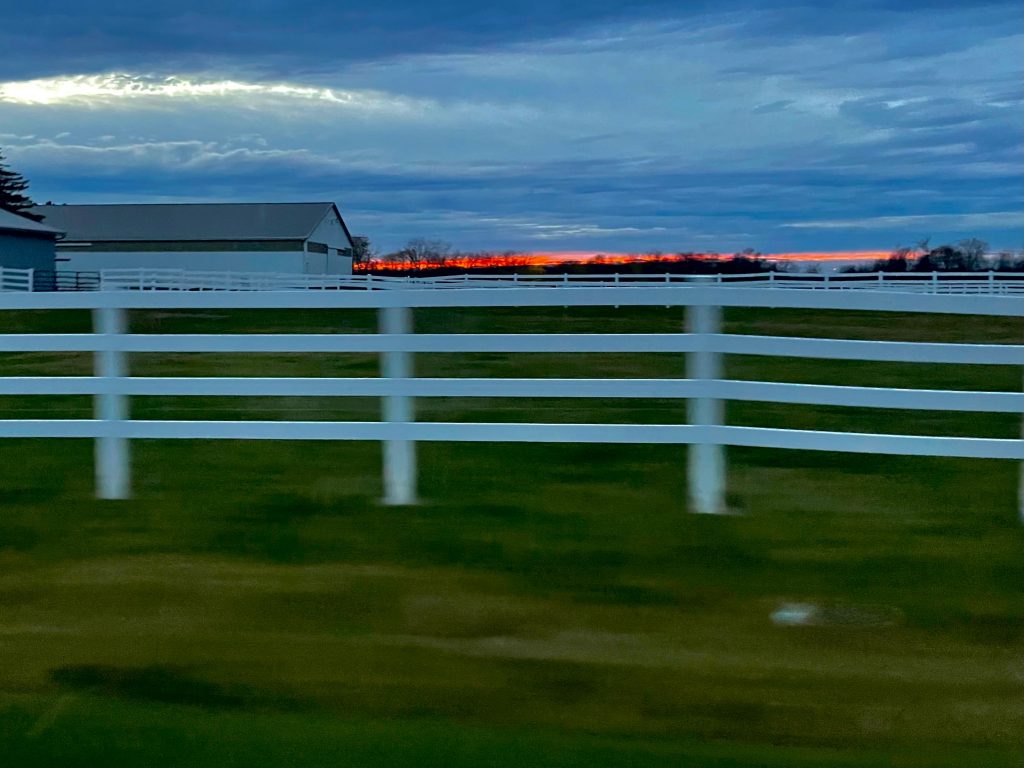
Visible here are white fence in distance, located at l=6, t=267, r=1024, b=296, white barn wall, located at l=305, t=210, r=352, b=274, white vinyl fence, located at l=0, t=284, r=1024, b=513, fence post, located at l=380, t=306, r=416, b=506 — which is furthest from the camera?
white barn wall, located at l=305, t=210, r=352, b=274

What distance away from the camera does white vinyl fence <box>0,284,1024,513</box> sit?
687cm

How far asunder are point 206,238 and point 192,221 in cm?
292

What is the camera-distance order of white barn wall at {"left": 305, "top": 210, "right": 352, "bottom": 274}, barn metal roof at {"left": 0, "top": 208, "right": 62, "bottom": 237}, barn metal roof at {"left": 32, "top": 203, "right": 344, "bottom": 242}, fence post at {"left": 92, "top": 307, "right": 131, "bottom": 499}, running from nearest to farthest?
fence post at {"left": 92, "top": 307, "right": 131, "bottom": 499} < barn metal roof at {"left": 0, "top": 208, "right": 62, "bottom": 237} < barn metal roof at {"left": 32, "top": 203, "right": 344, "bottom": 242} < white barn wall at {"left": 305, "top": 210, "right": 352, "bottom": 274}

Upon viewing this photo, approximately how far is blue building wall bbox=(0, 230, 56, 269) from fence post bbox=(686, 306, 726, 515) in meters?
46.1

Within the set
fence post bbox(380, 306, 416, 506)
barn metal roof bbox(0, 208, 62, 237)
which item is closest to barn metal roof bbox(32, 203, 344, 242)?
barn metal roof bbox(0, 208, 62, 237)

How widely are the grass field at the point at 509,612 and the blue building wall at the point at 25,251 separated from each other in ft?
140

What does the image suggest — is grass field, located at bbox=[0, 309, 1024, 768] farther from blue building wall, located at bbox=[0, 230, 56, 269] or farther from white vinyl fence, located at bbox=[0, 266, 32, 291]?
blue building wall, located at bbox=[0, 230, 56, 269]

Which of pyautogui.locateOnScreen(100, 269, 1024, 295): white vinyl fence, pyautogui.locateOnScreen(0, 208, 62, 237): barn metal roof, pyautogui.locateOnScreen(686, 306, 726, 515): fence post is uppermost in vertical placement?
pyautogui.locateOnScreen(0, 208, 62, 237): barn metal roof

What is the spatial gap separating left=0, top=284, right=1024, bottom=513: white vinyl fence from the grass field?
416 mm

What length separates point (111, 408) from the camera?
7.54 metres

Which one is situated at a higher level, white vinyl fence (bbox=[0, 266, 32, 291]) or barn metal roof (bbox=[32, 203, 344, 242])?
barn metal roof (bbox=[32, 203, 344, 242])

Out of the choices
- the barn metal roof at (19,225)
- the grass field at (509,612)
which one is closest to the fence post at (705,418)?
the grass field at (509,612)

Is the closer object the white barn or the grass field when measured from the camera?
the grass field

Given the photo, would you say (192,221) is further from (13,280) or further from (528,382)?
(528,382)
